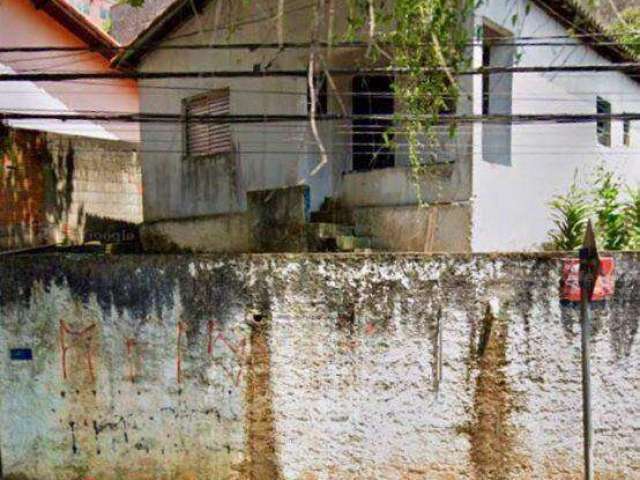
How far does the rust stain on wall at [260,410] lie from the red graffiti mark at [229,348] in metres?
0.07

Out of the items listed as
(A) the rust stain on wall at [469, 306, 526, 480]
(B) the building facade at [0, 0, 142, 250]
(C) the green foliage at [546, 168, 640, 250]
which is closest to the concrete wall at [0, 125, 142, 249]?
(B) the building facade at [0, 0, 142, 250]

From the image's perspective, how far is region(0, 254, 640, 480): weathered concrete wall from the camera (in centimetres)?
460

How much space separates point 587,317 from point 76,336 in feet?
13.6

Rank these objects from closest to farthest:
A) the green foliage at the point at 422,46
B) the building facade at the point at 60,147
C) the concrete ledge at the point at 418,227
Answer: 1. the green foliage at the point at 422,46
2. the concrete ledge at the point at 418,227
3. the building facade at the point at 60,147

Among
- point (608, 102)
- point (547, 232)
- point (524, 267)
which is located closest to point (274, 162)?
point (547, 232)

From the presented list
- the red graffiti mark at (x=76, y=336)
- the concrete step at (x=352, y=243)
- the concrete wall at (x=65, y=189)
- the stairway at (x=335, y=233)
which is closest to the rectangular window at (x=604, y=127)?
the stairway at (x=335, y=233)

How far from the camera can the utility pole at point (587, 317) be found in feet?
13.8

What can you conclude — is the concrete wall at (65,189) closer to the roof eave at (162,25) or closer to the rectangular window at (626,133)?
the roof eave at (162,25)

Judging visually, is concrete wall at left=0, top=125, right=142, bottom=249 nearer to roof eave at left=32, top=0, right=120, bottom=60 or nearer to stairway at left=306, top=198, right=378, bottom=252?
roof eave at left=32, top=0, right=120, bottom=60

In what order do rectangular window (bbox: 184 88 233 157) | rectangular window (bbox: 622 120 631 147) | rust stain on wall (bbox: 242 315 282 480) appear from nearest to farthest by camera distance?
rust stain on wall (bbox: 242 315 282 480) → rectangular window (bbox: 184 88 233 157) → rectangular window (bbox: 622 120 631 147)

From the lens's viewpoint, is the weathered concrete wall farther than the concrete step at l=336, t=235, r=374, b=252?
No

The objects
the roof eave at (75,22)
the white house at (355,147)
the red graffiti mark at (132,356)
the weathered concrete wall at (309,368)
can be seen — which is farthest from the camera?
the roof eave at (75,22)

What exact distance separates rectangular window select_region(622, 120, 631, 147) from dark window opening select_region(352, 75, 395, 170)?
5328 mm

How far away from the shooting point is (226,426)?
4867 mm
